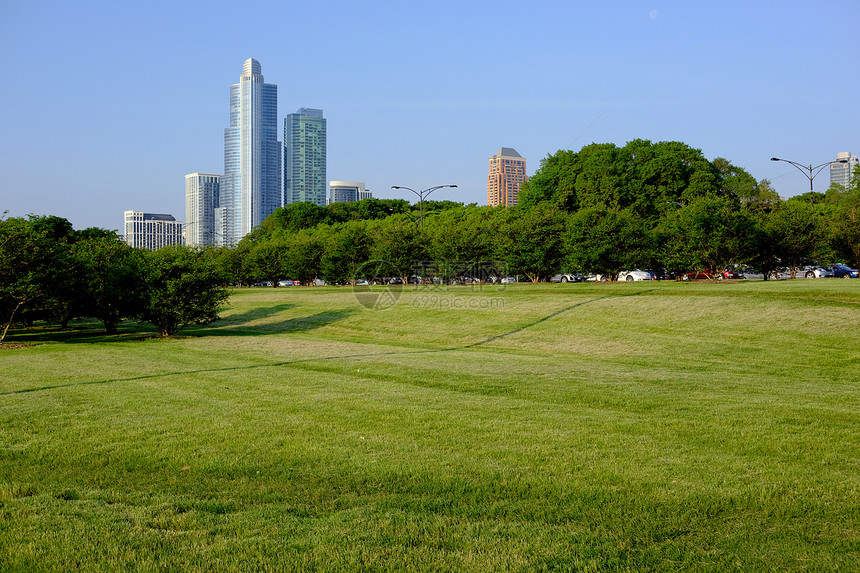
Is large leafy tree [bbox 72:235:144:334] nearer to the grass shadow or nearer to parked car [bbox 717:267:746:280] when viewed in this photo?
the grass shadow

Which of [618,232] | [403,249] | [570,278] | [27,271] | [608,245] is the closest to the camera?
[27,271]

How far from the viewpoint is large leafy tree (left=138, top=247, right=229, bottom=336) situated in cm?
2653

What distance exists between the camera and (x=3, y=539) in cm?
481

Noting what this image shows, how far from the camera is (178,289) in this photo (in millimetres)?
26766

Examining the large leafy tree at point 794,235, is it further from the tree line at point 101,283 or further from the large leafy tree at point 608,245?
the tree line at point 101,283

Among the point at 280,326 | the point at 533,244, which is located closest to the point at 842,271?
the point at 533,244

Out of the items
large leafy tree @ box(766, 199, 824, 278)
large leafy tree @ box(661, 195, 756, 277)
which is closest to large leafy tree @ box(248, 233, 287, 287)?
large leafy tree @ box(661, 195, 756, 277)

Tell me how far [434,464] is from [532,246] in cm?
4017

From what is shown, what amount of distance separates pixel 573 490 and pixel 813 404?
633 cm

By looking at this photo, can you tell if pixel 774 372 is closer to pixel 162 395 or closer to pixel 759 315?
pixel 759 315

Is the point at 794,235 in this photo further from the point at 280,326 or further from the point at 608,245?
the point at 280,326

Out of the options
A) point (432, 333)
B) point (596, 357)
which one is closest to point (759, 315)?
point (596, 357)

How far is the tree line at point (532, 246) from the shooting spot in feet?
86.7

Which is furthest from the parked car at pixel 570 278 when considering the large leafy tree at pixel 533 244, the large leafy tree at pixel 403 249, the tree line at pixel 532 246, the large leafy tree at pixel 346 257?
the large leafy tree at pixel 346 257
